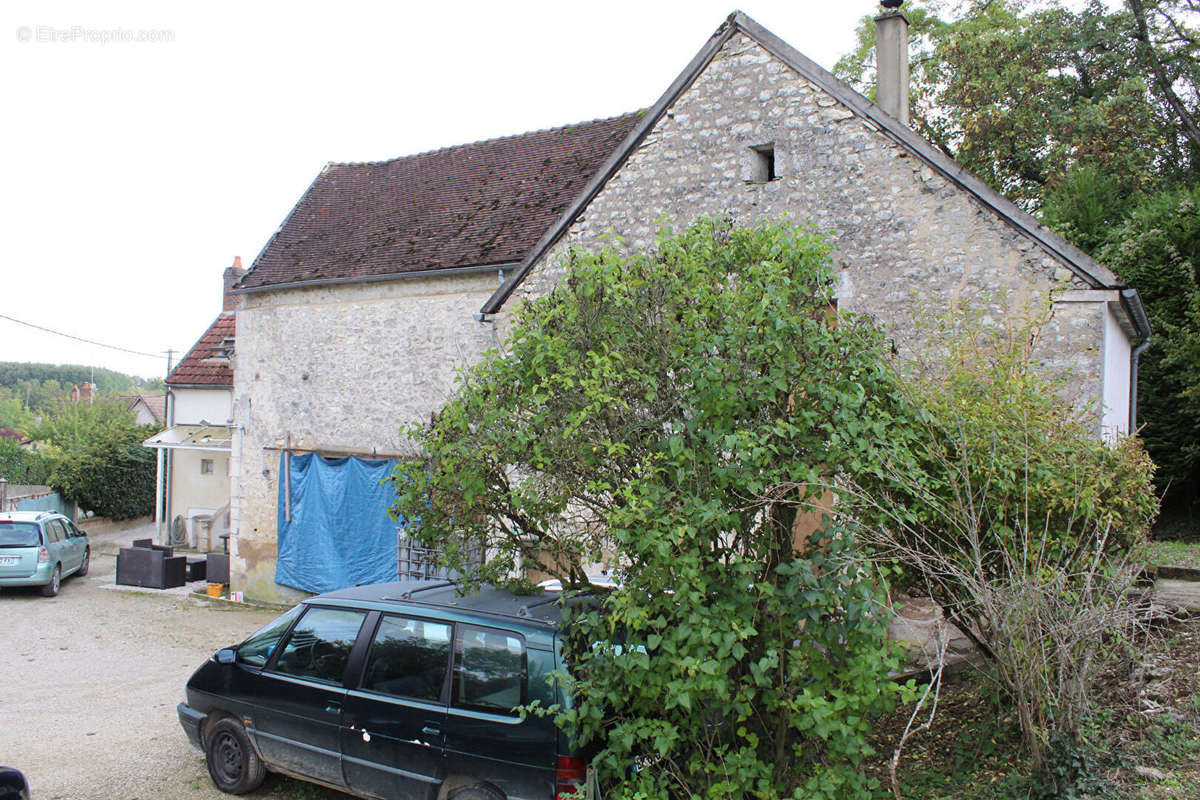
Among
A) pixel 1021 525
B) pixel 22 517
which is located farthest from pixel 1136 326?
pixel 22 517

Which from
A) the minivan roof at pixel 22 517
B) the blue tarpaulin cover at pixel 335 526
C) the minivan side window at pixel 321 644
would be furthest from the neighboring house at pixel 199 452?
the minivan side window at pixel 321 644

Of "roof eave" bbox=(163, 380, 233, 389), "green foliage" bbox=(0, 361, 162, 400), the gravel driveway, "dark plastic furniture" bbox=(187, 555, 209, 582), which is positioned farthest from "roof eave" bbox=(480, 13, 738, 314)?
"green foliage" bbox=(0, 361, 162, 400)

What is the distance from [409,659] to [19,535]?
1325 cm

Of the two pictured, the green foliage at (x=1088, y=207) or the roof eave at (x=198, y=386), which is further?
the roof eave at (x=198, y=386)

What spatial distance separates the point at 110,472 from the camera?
24656 millimetres

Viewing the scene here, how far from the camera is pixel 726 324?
4738 millimetres

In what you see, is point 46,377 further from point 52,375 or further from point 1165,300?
point 1165,300

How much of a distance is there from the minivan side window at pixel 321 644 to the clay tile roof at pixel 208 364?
629 inches

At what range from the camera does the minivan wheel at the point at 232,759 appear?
20.3 feet

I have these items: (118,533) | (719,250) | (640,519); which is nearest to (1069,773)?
(640,519)

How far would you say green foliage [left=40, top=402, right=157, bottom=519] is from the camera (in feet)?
78.8

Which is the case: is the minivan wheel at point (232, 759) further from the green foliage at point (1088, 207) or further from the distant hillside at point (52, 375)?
the distant hillside at point (52, 375)

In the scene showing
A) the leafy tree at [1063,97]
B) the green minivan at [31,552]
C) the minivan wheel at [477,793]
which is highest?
the leafy tree at [1063,97]

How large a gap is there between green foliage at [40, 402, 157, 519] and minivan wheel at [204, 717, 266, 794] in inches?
841
